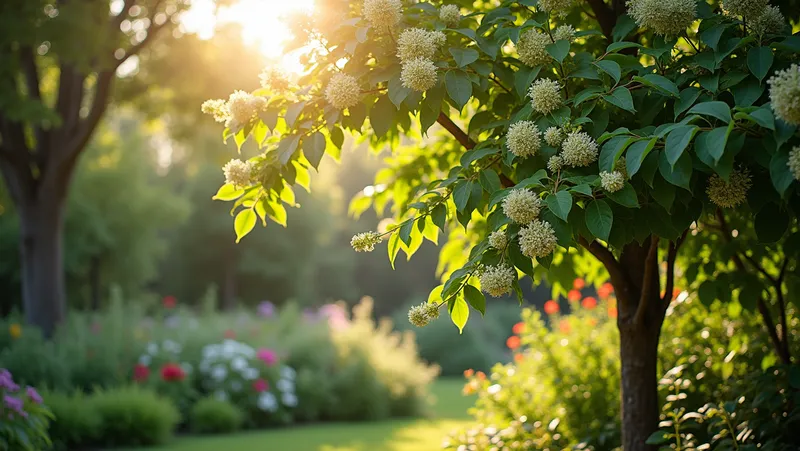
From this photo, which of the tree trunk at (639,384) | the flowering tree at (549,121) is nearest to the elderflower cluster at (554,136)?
the flowering tree at (549,121)

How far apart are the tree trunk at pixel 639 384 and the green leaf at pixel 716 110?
4.83 ft

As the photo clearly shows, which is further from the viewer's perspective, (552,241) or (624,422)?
(624,422)

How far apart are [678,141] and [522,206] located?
429 mm

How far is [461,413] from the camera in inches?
393

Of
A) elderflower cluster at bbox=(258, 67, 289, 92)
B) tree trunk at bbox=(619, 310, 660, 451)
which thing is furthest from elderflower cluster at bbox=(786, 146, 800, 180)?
elderflower cluster at bbox=(258, 67, 289, 92)

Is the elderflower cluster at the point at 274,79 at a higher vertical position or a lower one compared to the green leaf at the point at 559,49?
higher

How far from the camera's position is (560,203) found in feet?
6.06

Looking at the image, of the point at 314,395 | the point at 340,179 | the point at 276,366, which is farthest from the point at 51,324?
the point at 340,179

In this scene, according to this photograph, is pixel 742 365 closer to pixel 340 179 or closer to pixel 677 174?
pixel 677 174

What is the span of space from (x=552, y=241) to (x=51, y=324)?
8.14 metres

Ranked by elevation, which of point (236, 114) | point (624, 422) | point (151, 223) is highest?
point (151, 223)

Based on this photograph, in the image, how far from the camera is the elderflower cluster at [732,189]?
199 cm

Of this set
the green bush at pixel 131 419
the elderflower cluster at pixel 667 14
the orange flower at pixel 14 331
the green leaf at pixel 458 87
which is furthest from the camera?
the orange flower at pixel 14 331

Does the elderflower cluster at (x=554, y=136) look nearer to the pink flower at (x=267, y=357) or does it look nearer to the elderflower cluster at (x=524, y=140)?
the elderflower cluster at (x=524, y=140)
